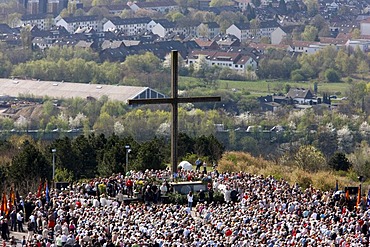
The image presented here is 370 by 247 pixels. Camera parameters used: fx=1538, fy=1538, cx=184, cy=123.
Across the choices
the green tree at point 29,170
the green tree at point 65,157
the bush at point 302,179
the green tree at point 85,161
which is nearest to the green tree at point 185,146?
the green tree at point 85,161

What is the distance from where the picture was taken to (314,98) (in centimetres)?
16762

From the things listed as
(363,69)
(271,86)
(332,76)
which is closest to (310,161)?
(271,86)

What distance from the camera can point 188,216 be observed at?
163 feet

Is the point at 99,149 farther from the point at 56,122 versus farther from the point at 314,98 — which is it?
the point at 314,98

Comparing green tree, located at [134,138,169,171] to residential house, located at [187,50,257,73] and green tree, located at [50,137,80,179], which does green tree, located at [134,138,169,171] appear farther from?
residential house, located at [187,50,257,73]

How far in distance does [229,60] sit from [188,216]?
146112 mm

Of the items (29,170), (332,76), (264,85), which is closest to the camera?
(29,170)

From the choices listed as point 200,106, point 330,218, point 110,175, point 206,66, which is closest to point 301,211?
point 330,218

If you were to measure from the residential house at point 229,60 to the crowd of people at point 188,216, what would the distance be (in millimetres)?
135384

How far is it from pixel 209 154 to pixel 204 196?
15300 mm

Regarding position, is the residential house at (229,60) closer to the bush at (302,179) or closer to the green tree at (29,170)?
the bush at (302,179)

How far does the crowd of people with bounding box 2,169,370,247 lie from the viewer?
4625 cm

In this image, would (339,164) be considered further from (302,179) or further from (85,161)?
(85,161)

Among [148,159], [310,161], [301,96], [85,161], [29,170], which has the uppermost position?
[148,159]
